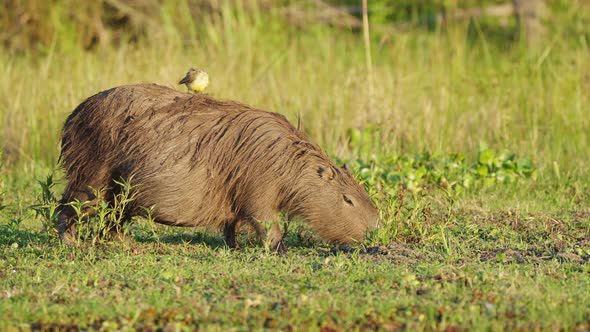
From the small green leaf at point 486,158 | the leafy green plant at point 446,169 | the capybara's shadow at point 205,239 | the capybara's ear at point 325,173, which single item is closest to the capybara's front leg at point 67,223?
the capybara's shadow at point 205,239

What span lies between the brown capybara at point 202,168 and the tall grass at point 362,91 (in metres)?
2.87

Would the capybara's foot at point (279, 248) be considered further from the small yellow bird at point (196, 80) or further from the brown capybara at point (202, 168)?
the small yellow bird at point (196, 80)

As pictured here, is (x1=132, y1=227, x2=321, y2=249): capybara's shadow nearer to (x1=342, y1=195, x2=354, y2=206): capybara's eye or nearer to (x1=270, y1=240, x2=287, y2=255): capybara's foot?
(x1=270, y1=240, x2=287, y2=255): capybara's foot

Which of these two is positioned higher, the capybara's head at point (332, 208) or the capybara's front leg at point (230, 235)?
the capybara's head at point (332, 208)

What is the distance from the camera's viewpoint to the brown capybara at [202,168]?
5168 mm

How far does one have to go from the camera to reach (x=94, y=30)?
1216 centimetres

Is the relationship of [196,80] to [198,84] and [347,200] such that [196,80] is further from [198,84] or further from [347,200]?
[347,200]

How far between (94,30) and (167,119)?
737cm

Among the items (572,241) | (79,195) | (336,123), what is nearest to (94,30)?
(336,123)

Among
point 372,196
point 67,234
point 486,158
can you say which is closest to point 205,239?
point 67,234

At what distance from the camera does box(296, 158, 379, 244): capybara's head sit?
5.25 metres

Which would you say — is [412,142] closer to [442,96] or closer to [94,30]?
[442,96]

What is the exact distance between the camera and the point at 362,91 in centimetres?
862

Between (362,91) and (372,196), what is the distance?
3116 millimetres
